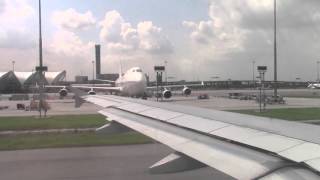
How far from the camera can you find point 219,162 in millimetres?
4789

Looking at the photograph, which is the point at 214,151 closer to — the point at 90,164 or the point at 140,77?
the point at 90,164

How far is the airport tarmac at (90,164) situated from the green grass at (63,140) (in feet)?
3.19

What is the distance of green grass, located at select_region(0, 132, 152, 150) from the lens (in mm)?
16970

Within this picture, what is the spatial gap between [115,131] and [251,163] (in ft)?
17.7

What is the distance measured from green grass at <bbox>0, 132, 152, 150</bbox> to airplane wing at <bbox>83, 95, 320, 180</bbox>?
885 centimetres

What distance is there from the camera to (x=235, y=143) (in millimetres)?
5312

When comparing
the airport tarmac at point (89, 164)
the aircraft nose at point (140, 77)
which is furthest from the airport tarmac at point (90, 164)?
the aircraft nose at point (140, 77)

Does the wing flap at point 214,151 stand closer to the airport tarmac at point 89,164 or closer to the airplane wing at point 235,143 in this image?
the airplane wing at point 235,143

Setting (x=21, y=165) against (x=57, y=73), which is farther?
(x=57, y=73)

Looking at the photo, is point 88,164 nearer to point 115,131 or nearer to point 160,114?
point 115,131

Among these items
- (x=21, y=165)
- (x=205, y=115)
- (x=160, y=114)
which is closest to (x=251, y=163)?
(x=205, y=115)

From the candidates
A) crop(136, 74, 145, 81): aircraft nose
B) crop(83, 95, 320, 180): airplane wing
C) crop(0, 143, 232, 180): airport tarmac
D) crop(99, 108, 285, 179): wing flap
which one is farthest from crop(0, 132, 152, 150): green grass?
crop(136, 74, 145, 81): aircraft nose

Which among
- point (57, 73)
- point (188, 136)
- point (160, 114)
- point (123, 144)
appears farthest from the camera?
point (57, 73)

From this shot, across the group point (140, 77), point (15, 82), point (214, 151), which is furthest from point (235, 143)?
point (15, 82)
